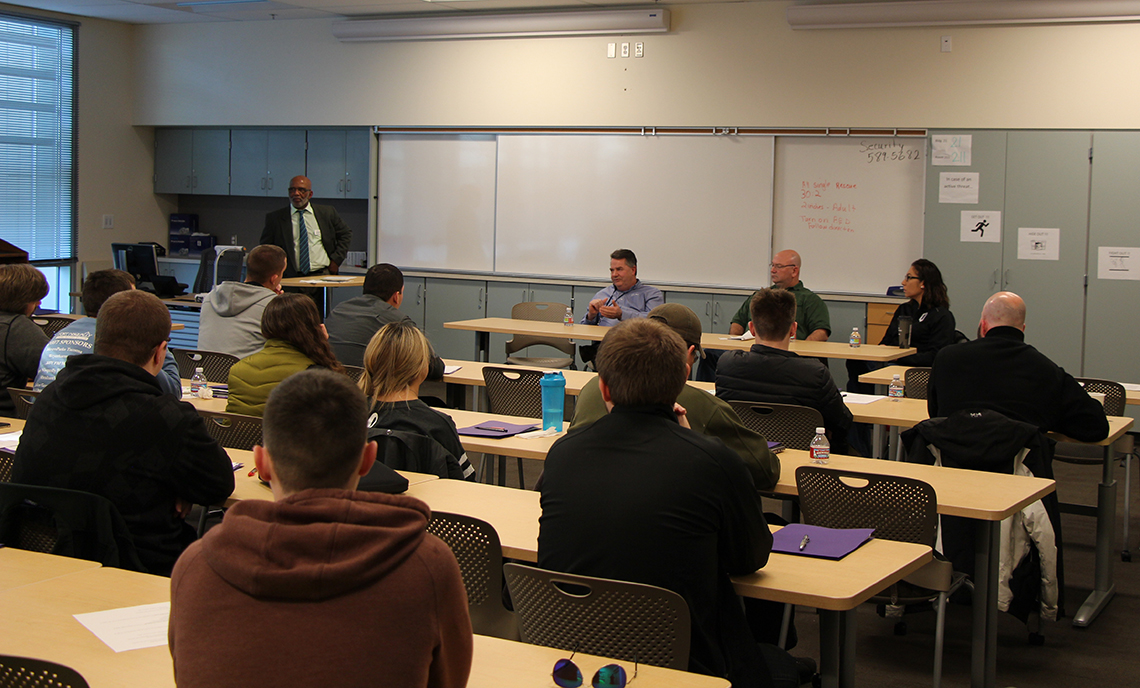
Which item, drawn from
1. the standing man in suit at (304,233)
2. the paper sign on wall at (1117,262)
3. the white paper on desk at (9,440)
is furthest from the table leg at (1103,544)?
the standing man in suit at (304,233)

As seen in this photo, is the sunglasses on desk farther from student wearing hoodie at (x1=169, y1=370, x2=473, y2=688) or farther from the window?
the window

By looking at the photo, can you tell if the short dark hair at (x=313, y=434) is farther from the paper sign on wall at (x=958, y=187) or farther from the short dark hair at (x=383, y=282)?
the paper sign on wall at (x=958, y=187)

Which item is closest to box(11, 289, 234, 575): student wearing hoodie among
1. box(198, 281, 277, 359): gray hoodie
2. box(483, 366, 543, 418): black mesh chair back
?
box(483, 366, 543, 418): black mesh chair back

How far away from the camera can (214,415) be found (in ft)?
12.5

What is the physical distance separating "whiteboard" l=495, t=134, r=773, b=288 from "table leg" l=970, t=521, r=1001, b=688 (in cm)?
546

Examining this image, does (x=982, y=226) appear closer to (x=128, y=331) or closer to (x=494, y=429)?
(x=494, y=429)

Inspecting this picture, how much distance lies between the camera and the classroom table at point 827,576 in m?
2.18

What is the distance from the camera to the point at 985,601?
122 inches

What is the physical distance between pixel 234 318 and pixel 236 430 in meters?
1.81

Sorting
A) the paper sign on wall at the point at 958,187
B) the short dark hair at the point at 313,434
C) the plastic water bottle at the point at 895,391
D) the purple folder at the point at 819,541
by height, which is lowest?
the purple folder at the point at 819,541

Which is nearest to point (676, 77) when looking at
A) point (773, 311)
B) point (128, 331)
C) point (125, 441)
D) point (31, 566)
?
point (773, 311)

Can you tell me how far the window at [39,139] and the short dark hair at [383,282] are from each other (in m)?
6.36

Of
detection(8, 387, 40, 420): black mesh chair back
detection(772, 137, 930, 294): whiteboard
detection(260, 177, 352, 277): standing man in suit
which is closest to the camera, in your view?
detection(8, 387, 40, 420): black mesh chair back

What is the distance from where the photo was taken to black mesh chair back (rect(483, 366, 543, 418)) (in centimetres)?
485
